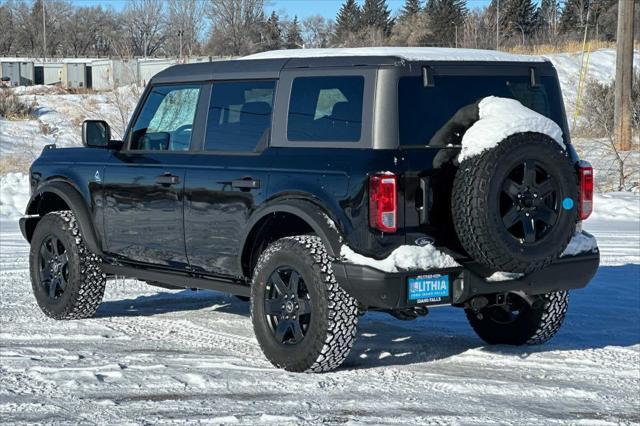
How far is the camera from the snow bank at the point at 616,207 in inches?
660

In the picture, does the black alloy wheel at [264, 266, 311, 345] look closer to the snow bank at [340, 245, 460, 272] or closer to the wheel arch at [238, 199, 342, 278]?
the wheel arch at [238, 199, 342, 278]

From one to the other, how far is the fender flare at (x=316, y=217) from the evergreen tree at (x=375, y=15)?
50.7m

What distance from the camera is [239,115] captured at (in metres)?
7.55

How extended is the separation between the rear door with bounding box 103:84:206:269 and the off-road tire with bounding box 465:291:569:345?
7.33 ft

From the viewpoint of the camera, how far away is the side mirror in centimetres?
851

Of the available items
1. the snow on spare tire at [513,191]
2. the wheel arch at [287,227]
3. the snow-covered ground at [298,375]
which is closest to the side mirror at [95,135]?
the snow-covered ground at [298,375]

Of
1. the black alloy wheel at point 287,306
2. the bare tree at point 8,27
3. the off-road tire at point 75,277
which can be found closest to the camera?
the black alloy wheel at point 287,306

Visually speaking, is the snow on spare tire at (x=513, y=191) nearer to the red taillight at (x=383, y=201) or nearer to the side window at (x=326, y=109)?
the red taillight at (x=383, y=201)

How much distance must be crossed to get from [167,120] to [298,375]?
2.45m

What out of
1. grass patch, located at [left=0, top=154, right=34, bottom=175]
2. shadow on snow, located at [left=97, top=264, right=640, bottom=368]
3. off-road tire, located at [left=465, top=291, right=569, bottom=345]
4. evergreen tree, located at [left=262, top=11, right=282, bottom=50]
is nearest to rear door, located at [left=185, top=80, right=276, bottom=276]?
shadow on snow, located at [left=97, top=264, right=640, bottom=368]

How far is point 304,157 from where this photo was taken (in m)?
6.86

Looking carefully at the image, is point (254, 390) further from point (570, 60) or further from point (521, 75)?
point (570, 60)

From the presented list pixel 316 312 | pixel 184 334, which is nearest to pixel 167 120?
pixel 184 334

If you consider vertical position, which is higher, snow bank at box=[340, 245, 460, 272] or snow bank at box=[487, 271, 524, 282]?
snow bank at box=[340, 245, 460, 272]
